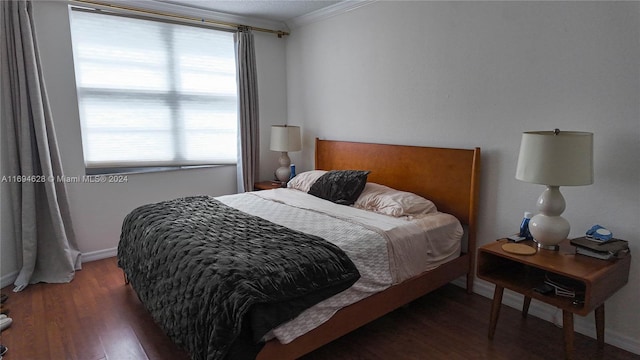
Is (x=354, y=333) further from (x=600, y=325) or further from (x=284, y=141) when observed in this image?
(x=284, y=141)

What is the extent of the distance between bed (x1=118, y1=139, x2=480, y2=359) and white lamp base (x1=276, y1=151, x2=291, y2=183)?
1.71 ft

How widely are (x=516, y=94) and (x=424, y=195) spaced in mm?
981

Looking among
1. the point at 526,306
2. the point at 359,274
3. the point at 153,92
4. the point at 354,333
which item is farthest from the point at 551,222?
the point at 153,92

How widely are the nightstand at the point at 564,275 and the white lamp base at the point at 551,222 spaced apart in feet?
0.23

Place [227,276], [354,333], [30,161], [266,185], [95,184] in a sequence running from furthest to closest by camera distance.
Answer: [266,185], [95,184], [30,161], [354,333], [227,276]

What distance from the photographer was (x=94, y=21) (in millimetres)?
3258

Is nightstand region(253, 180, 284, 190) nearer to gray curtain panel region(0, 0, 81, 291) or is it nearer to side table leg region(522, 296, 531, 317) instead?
gray curtain panel region(0, 0, 81, 291)

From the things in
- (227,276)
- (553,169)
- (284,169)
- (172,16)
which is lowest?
(227,276)

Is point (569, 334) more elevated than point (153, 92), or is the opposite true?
point (153, 92)

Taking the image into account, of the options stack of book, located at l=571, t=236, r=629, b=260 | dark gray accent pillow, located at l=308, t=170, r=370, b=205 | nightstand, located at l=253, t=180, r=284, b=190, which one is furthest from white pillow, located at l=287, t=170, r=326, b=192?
stack of book, located at l=571, t=236, r=629, b=260

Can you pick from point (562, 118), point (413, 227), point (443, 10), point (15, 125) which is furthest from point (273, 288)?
point (15, 125)

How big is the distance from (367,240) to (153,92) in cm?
272

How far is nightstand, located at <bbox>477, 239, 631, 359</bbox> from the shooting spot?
1.77 meters

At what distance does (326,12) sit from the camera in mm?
3748
